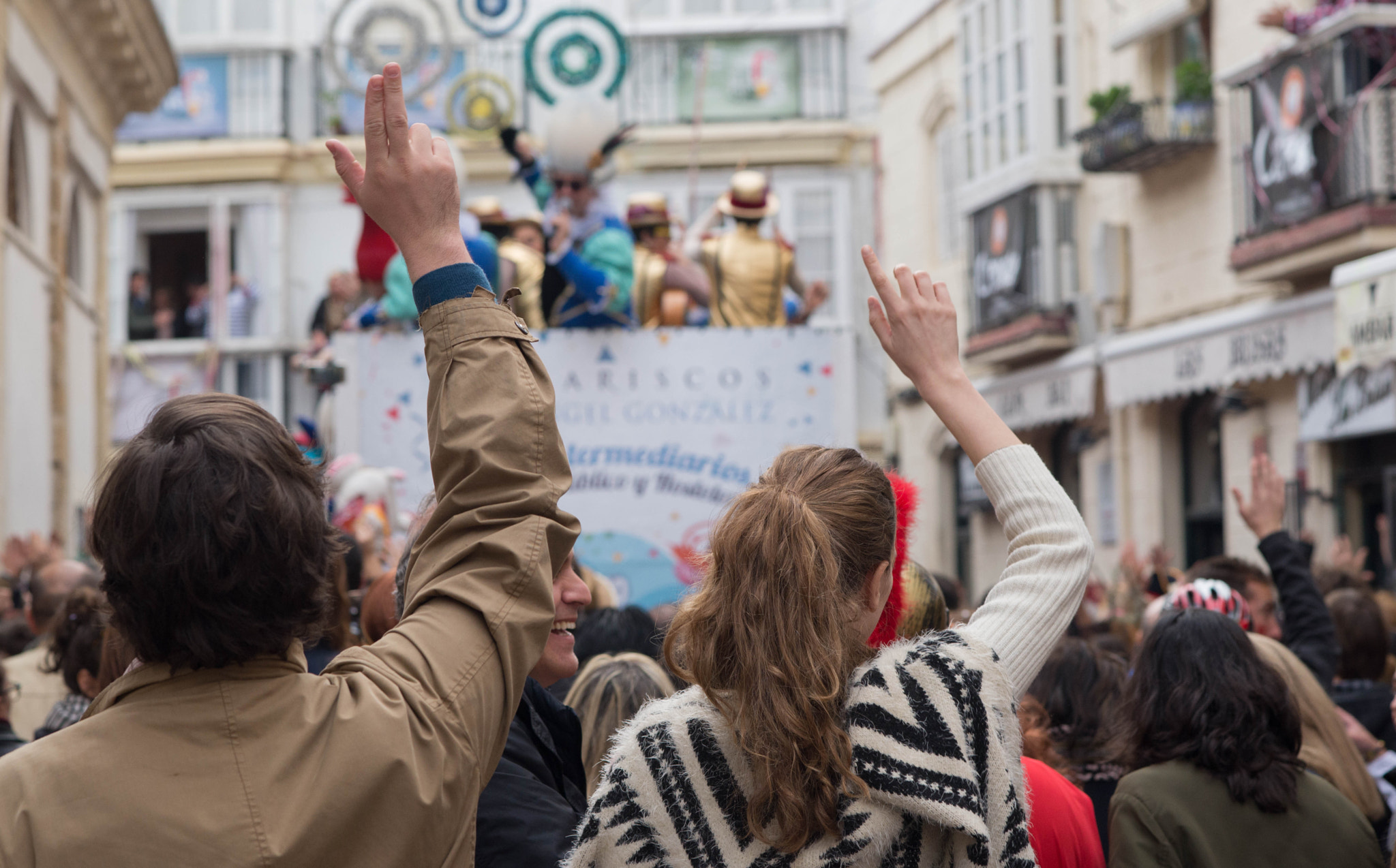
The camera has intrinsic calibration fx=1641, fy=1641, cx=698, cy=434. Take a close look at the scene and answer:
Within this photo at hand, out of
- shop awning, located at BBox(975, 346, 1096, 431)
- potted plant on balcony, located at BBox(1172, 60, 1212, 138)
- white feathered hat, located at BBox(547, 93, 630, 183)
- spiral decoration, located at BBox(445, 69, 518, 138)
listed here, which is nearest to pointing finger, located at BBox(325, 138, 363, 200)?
white feathered hat, located at BBox(547, 93, 630, 183)

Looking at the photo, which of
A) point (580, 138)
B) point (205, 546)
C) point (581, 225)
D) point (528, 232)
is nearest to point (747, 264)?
point (581, 225)

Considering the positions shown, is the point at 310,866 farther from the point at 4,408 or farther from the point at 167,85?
the point at 167,85

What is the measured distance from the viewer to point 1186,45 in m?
18.0

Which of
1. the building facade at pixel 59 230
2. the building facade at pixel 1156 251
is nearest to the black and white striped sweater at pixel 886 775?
the building facade at pixel 1156 251

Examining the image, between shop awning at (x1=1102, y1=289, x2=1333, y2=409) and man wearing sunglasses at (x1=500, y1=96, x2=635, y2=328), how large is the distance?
803 cm

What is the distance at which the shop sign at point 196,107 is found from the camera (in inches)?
1077

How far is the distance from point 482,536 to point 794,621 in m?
0.48

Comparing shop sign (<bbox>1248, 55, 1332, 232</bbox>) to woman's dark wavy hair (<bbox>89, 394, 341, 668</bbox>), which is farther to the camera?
shop sign (<bbox>1248, 55, 1332, 232</bbox>)

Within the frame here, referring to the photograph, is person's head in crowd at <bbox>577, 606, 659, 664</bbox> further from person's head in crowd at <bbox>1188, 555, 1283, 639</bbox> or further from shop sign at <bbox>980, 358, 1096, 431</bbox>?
shop sign at <bbox>980, 358, 1096, 431</bbox>

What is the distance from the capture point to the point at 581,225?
9.11 metres

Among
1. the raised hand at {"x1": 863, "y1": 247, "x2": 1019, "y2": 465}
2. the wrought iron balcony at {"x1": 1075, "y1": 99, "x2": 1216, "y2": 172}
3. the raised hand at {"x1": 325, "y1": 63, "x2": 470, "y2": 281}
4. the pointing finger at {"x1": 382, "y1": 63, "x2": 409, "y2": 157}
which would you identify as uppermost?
the wrought iron balcony at {"x1": 1075, "y1": 99, "x2": 1216, "y2": 172}

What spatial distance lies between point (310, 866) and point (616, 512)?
23.6 ft

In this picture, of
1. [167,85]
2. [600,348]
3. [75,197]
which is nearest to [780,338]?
[600,348]

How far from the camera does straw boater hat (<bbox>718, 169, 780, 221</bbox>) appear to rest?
9727 mm
